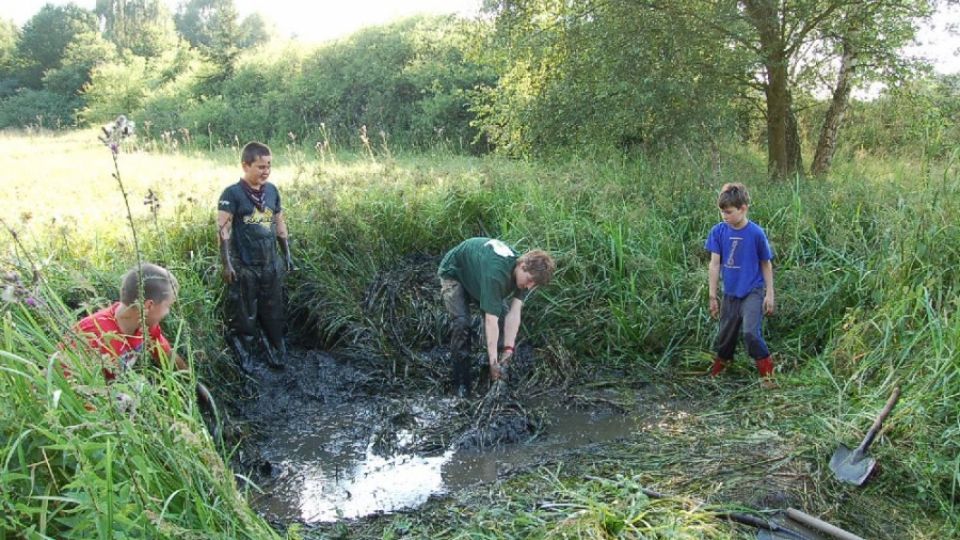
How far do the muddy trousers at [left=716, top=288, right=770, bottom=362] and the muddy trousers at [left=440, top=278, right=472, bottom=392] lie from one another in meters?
1.93

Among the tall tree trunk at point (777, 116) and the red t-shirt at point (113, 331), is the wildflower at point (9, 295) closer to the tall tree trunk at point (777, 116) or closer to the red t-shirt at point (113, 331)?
the red t-shirt at point (113, 331)

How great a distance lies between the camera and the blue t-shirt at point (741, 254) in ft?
15.5

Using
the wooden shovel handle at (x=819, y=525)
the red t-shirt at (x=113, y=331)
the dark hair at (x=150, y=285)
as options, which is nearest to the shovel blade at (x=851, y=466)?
the wooden shovel handle at (x=819, y=525)

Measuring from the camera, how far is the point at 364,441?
441 centimetres

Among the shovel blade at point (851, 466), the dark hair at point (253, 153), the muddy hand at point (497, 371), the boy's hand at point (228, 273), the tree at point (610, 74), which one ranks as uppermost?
the tree at point (610, 74)

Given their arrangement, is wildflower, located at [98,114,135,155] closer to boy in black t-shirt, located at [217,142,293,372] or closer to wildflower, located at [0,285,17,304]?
wildflower, located at [0,285,17,304]

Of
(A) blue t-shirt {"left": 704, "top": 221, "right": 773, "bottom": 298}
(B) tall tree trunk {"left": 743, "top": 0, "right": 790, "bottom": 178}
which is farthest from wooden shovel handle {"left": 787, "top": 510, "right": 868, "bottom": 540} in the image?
(B) tall tree trunk {"left": 743, "top": 0, "right": 790, "bottom": 178}

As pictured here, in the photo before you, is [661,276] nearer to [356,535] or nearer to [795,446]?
[795,446]

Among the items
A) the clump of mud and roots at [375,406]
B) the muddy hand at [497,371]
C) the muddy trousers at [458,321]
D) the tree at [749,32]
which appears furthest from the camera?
the tree at [749,32]

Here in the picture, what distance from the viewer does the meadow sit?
2092 mm

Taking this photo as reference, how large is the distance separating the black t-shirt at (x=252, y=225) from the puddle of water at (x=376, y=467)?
147 centimetres

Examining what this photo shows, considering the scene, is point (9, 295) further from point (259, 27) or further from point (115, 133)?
point (259, 27)

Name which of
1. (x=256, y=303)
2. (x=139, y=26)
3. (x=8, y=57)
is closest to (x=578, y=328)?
(x=256, y=303)

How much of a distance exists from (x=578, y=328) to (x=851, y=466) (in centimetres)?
258
